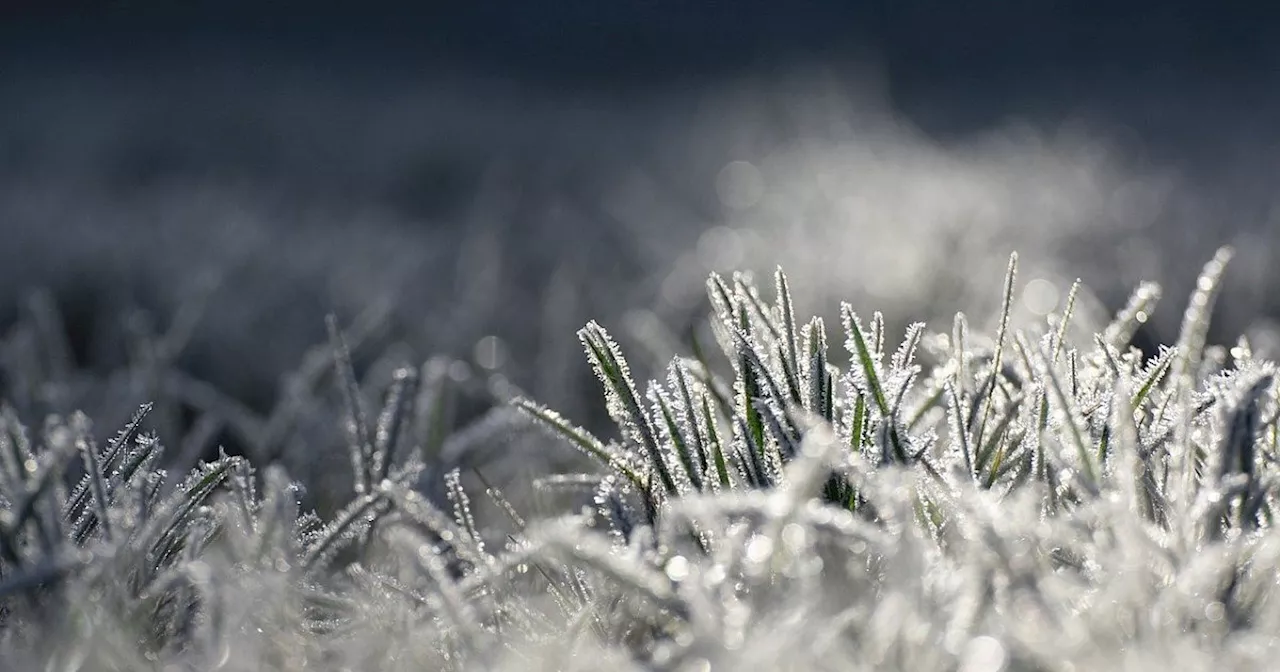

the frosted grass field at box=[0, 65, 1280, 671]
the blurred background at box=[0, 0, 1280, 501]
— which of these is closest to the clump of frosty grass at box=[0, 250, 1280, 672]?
the frosted grass field at box=[0, 65, 1280, 671]

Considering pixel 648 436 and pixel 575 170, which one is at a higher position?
pixel 575 170

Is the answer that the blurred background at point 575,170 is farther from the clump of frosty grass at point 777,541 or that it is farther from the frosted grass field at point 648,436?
the clump of frosty grass at point 777,541

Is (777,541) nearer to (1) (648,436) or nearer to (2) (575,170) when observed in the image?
(1) (648,436)

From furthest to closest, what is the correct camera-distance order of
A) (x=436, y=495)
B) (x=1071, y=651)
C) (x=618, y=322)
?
1. (x=618, y=322)
2. (x=436, y=495)
3. (x=1071, y=651)

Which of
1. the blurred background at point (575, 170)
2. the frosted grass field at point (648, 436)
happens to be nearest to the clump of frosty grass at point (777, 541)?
the frosted grass field at point (648, 436)

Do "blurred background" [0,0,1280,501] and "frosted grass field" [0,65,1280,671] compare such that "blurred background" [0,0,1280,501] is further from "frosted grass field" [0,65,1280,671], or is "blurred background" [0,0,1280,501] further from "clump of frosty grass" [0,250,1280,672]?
"clump of frosty grass" [0,250,1280,672]

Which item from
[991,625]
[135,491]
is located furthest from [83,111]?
[991,625]

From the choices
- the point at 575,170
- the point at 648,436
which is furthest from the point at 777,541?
the point at 575,170

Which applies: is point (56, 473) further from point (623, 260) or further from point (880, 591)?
point (623, 260)
